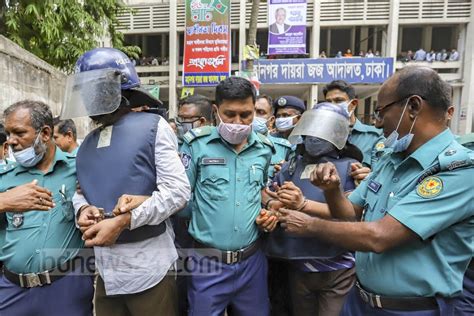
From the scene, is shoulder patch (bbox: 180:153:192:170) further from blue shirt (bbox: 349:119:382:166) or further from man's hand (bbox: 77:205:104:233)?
blue shirt (bbox: 349:119:382:166)

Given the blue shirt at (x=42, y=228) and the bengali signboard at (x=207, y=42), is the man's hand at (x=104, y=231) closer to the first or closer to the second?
the blue shirt at (x=42, y=228)

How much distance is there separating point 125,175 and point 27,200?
1.50ft

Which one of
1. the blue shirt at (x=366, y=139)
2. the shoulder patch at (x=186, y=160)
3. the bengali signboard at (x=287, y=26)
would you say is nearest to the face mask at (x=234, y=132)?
the shoulder patch at (x=186, y=160)

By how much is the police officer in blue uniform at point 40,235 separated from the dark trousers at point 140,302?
21 cm

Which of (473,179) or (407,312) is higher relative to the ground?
(473,179)

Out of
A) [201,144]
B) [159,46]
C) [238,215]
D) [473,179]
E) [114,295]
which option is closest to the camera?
[473,179]

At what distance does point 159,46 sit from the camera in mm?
19938

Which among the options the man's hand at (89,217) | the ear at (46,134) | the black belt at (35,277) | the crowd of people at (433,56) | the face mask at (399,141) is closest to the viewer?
the face mask at (399,141)

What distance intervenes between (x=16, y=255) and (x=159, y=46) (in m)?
19.7

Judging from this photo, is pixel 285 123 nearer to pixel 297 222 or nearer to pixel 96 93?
pixel 297 222

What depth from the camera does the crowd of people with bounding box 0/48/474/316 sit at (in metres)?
1.31

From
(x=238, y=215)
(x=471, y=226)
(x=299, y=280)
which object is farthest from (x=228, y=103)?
(x=471, y=226)

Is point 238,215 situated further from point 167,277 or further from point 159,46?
point 159,46

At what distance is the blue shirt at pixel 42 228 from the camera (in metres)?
1.80
